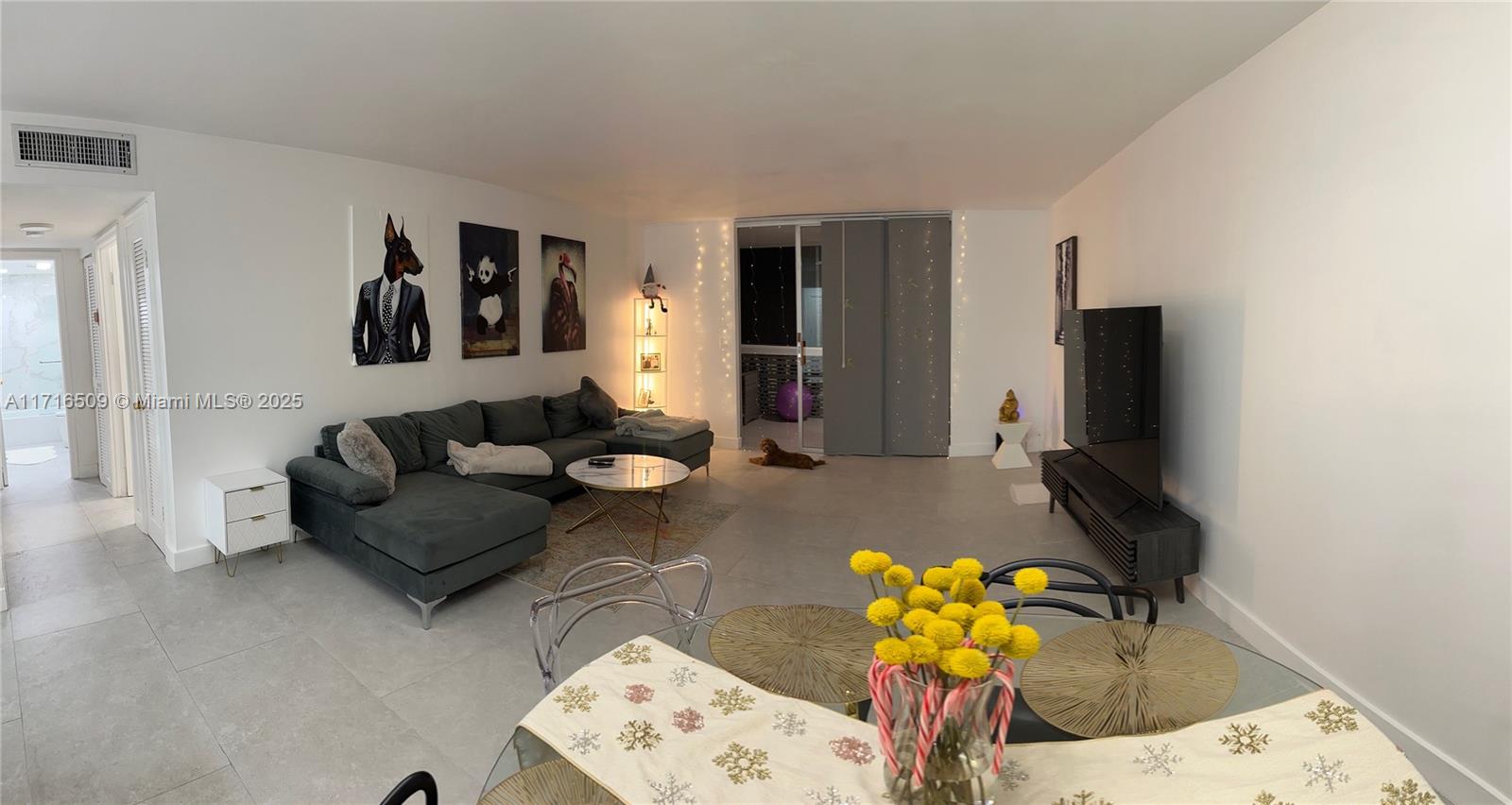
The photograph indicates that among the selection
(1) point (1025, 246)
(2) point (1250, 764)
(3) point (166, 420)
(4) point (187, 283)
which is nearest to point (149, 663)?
(3) point (166, 420)

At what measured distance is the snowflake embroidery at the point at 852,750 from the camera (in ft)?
4.01

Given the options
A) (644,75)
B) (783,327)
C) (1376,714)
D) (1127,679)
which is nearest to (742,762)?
(1127,679)

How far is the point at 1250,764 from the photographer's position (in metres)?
1.21

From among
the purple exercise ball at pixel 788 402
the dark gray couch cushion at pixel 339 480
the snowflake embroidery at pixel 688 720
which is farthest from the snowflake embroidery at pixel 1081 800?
the purple exercise ball at pixel 788 402

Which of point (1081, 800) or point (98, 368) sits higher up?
point (98, 368)

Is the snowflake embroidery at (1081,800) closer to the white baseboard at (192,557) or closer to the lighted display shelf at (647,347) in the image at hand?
the white baseboard at (192,557)

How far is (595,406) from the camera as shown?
20.5 feet

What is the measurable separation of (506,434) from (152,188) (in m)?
2.54

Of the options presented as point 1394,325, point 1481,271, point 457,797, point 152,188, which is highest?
point 152,188

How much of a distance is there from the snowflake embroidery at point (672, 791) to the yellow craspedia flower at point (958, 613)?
51 centimetres

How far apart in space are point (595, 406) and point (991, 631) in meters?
5.60

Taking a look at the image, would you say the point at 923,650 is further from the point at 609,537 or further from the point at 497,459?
the point at 497,459

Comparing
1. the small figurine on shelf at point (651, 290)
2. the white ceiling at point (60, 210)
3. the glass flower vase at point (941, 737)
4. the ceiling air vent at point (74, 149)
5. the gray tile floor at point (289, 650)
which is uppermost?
the ceiling air vent at point (74, 149)

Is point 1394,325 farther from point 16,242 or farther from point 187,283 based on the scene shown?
point 16,242
